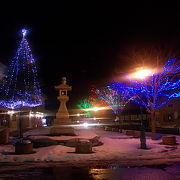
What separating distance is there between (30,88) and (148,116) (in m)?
32.9

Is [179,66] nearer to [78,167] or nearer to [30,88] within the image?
[78,167]

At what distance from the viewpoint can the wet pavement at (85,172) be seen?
26.6ft

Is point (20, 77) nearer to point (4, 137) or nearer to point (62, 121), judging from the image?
point (62, 121)

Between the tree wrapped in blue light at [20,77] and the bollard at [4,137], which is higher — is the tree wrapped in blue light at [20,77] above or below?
above

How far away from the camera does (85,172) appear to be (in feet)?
29.3

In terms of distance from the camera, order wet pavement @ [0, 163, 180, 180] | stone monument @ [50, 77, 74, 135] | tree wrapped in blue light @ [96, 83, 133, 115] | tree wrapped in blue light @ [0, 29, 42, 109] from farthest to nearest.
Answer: tree wrapped in blue light @ [96, 83, 133, 115] → tree wrapped in blue light @ [0, 29, 42, 109] → stone monument @ [50, 77, 74, 135] → wet pavement @ [0, 163, 180, 180]

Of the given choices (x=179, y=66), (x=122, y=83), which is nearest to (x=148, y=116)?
(x=122, y=83)

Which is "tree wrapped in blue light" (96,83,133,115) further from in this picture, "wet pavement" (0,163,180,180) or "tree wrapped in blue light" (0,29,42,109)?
"wet pavement" (0,163,180,180)

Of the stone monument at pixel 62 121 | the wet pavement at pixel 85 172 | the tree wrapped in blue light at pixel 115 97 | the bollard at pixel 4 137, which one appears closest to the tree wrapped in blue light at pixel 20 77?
the stone monument at pixel 62 121

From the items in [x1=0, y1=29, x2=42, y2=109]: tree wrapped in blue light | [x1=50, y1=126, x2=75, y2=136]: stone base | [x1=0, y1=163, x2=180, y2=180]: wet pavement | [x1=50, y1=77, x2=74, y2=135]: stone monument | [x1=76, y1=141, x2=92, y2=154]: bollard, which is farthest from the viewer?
[x1=0, y1=29, x2=42, y2=109]: tree wrapped in blue light

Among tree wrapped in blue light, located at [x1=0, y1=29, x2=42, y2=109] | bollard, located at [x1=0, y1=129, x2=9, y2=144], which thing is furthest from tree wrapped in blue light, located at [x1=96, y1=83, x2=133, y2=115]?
bollard, located at [x1=0, y1=129, x2=9, y2=144]

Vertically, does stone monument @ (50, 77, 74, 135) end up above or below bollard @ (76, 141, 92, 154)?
above

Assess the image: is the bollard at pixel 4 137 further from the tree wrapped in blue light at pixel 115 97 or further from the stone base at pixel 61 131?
the tree wrapped in blue light at pixel 115 97

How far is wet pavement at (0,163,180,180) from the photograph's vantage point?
8.11 meters
